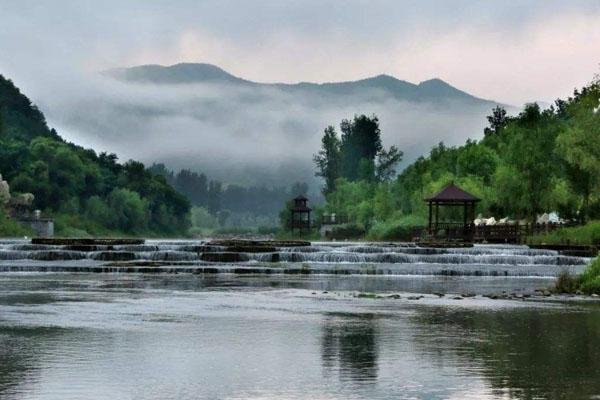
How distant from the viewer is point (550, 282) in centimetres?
4075

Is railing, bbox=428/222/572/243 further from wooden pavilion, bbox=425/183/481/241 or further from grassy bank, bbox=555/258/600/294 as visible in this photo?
grassy bank, bbox=555/258/600/294

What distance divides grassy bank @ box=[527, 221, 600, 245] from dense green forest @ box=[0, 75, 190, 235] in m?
59.8

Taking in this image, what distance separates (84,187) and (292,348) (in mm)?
114714

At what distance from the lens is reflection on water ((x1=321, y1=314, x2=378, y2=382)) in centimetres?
1539

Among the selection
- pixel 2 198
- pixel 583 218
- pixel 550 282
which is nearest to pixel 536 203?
pixel 583 218

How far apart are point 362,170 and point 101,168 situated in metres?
34.6

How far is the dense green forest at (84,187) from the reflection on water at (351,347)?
313 ft

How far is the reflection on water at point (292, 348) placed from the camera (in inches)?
545

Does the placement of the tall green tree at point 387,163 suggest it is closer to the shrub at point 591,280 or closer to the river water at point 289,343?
the shrub at point 591,280

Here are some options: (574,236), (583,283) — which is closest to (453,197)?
(574,236)

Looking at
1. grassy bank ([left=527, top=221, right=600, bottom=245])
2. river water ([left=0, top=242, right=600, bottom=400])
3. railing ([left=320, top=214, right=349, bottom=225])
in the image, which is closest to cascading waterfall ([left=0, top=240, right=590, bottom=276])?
grassy bank ([left=527, top=221, right=600, bottom=245])

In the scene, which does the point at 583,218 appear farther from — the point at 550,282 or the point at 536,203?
the point at 550,282

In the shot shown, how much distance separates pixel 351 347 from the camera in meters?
18.2

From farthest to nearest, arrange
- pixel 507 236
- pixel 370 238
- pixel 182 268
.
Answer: pixel 370 238, pixel 507 236, pixel 182 268
